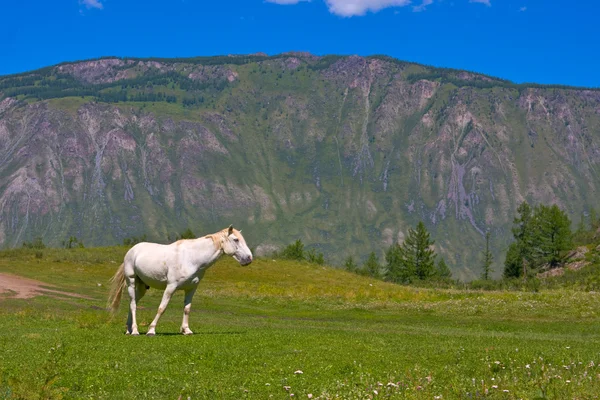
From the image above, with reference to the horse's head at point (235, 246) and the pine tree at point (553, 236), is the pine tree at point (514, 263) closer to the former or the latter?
the pine tree at point (553, 236)

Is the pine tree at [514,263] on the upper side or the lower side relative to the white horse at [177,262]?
upper

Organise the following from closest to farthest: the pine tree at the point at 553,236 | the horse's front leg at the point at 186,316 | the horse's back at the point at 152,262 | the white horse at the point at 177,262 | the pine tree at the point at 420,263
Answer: the horse's front leg at the point at 186,316
the white horse at the point at 177,262
the horse's back at the point at 152,262
the pine tree at the point at 553,236
the pine tree at the point at 420,263

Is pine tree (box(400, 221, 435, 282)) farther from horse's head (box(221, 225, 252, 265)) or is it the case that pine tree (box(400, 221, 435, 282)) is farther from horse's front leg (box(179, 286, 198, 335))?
horse's front leg (box(179, 286, 198, 335))

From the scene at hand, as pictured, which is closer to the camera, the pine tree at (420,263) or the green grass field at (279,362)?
the green grass field at (279,362)

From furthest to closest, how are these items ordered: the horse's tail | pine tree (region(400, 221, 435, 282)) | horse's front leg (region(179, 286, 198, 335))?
pine tree (region(400, 221, 435, 282)) → the horse's tail → horse's front leg (region(179, 286, 198, 335))

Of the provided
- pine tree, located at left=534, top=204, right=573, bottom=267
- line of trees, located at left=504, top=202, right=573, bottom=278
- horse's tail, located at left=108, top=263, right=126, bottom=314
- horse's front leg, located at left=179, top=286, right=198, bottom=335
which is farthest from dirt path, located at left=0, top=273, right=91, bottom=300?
pine tree, located at left=534, top=204, right=573, bottom=267

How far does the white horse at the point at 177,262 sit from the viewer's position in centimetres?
2558

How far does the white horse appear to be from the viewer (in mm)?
25578

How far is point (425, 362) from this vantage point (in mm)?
19219

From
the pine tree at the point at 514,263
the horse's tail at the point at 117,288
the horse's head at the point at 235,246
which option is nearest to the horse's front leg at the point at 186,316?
the horse's head at the point at 235,246

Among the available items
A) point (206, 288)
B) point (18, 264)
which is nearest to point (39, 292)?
point (206, 288)

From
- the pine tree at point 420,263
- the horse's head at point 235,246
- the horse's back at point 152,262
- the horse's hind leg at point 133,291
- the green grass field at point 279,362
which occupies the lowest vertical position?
the green grass field at point 279,362

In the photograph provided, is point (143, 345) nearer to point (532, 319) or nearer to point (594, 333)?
point (594, 333)

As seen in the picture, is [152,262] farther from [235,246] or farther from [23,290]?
[23,290]
